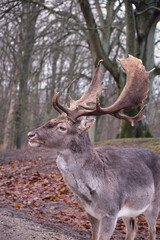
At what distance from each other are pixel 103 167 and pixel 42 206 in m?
3.11

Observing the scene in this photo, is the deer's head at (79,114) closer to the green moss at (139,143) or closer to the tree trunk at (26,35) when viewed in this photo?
the green moss at (139,143)

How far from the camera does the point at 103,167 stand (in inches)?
152

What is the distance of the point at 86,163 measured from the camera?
3.71m

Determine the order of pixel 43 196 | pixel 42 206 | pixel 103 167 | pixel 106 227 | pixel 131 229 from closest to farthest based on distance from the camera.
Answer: pixel 106 227, pixel 103 167, pixel 131 229, pixel 42 206, pixel 43 196

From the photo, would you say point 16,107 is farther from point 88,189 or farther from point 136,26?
point 88,189

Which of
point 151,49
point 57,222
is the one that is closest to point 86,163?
point 57,222

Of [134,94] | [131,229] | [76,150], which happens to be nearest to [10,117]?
[131,229]

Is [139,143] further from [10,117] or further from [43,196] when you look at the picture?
[10,117]

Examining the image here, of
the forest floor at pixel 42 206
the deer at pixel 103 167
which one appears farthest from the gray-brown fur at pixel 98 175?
the forest floor at pixel 42 206

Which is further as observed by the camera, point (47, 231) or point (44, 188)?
point (44, 188)

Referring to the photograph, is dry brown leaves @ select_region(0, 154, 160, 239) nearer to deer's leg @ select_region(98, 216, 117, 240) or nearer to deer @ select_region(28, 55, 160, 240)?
deer @ select_region(28, 55, 160, 240)

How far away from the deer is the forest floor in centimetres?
96

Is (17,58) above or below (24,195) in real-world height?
above

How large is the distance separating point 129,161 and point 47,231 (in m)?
1.66
